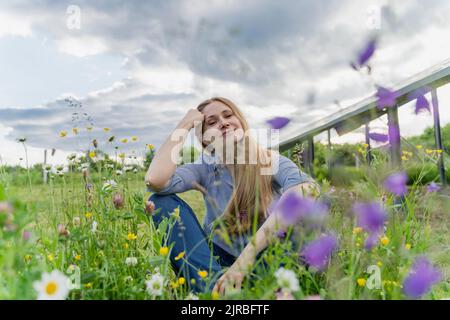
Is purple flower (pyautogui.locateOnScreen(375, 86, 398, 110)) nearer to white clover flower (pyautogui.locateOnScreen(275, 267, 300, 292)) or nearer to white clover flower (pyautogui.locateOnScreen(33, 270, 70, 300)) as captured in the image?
white clover flower (pyautogui.locateOnScreen(275, 267, 300, 292))

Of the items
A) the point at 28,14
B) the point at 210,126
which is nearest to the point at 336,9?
the point at 210,126

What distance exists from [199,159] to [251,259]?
0.66 m

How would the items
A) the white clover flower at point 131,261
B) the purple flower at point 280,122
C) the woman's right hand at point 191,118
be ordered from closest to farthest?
the purple flower at point 280,122 → the white clover flower at point 131,261 → the woman's right hand at point 191,118

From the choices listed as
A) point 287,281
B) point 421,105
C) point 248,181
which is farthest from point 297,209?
point 248,181

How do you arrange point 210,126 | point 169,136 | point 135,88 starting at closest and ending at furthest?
point 135,88
point 169,136
point 210,126

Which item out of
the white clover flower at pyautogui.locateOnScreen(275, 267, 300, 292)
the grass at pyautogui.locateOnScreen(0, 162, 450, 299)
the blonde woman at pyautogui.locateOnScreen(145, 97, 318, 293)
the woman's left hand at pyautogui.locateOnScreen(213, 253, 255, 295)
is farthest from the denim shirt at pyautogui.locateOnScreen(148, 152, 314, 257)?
the white clover flower at pyautogui.locateOnScreen(275, 267, 300, 292)

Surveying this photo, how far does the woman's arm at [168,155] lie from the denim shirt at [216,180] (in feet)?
0.16

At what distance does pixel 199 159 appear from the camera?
1957mm

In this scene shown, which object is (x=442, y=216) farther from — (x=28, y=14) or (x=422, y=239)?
(x=28, y=14)

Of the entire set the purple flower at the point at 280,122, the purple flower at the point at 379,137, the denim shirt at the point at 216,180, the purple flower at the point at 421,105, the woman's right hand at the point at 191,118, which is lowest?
the denim shirt at the point at 216,180

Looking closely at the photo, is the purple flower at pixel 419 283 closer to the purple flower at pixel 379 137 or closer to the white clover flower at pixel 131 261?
the purple flower at pixel 379 137

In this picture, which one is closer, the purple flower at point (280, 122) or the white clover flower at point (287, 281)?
the white clover flower at point (287, 281)

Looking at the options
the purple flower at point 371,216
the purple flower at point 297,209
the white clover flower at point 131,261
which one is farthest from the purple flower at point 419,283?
the white clover flower at point 131,261

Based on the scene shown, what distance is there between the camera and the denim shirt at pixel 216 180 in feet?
5.61
